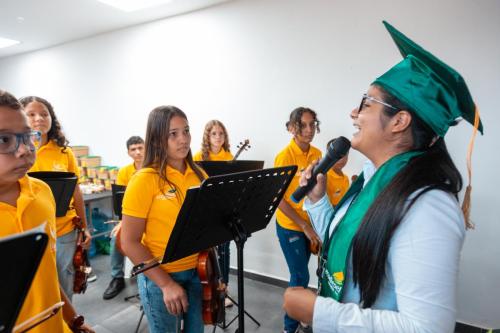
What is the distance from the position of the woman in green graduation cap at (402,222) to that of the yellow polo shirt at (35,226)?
0.77m

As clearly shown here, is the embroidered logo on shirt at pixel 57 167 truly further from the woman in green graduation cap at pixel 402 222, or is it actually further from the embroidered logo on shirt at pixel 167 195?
the woman in green graduation cap at pixel 402 222

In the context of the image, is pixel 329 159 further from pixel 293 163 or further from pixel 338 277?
pixel 293 163

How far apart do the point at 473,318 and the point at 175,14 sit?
14.6 feet

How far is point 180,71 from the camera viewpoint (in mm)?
3961

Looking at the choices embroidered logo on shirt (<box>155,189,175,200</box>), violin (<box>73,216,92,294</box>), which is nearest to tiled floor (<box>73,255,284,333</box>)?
violin (<box>73,216,92,294</box>)

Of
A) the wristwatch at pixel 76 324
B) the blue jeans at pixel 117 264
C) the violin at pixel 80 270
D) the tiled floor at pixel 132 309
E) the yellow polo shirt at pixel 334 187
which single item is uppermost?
the yellow polo shirt at pixel 334 187

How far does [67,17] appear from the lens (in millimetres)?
3910

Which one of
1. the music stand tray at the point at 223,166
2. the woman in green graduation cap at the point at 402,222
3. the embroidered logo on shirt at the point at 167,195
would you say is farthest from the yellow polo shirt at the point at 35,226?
the music stand tray at the point at 223,166

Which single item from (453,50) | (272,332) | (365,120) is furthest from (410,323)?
(453,50)

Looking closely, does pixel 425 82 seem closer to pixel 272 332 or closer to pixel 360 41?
pixel 360 41

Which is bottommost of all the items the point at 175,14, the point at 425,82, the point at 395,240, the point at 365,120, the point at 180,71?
the point at 395,240

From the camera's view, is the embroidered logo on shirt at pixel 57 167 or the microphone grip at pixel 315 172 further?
the embroidered logo on shirt at pixel 57 167

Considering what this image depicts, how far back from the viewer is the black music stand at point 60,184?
1864 mm

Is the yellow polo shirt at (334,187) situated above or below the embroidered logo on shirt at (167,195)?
below
